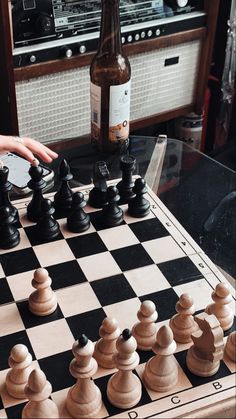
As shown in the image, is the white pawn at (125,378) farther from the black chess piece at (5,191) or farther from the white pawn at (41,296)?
the black chess piece at (5,191)

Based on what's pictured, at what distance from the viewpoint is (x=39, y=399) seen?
0.90 meters

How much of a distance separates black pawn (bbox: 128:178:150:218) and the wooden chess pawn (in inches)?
17.4

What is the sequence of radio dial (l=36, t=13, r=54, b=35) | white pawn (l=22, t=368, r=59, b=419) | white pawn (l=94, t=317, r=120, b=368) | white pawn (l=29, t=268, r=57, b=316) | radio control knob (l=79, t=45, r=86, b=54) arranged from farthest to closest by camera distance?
radio control knob (l=79, t=45, r=86, b=54), radio dial (l=36, t=13, r=54, b=35), white pawn (l=29, t=268, r=57, b=316), white pawn (l=94, t=317, r=120, b=368), white pawn (l=22, t=368, r=59, b=419)

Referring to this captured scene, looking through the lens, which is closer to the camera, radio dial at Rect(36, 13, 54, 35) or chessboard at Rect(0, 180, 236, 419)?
chessboard at Rect(0, 180, 236, 419)

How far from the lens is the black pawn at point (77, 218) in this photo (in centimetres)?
134

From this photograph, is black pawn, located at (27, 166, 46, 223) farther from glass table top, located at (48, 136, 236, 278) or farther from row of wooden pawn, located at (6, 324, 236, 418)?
row of wooden pawn, located at (6, 324, 236, 418)

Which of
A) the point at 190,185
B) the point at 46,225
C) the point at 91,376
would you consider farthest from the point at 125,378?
the point at 190,185

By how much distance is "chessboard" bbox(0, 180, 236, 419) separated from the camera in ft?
3.19

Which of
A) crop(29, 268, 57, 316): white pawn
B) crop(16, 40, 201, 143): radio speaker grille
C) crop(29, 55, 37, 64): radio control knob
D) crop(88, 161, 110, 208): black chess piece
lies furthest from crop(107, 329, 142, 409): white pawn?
crop(29, 55, 37, 64): radio control knob

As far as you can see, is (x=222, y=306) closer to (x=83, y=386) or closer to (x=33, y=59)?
(x=83, y=386)

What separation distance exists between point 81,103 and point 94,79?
558 millimetres

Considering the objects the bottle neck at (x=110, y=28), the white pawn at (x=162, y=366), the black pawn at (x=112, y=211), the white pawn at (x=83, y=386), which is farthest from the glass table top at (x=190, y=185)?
the white pawn at (x=83, y=386)

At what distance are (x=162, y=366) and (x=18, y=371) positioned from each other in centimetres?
24

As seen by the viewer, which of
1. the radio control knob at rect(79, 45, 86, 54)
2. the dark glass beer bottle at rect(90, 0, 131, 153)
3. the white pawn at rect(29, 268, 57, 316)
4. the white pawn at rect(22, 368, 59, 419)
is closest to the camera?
the white pawn at rect(22, 368, 59, 419)
